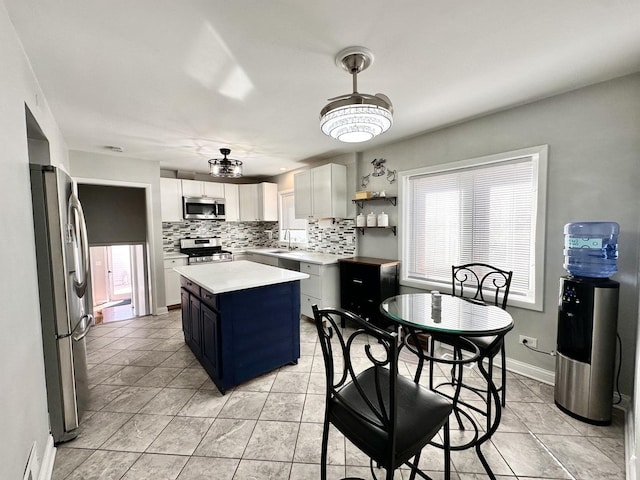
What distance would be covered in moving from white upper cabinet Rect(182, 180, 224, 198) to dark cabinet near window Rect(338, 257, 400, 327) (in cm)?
306

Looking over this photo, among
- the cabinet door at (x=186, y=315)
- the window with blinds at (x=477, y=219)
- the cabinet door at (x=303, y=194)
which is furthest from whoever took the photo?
the cabinet door at (x=303, y=194)

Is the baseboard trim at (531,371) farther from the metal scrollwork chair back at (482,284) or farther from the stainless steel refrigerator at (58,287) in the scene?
the stainless steel refrigerator at (58,287)

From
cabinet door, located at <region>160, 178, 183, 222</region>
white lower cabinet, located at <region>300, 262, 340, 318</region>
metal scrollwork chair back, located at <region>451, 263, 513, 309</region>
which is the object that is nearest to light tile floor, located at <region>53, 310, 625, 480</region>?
metal scrollwork chair back, located at <region>451, 263, 513, 309</region>

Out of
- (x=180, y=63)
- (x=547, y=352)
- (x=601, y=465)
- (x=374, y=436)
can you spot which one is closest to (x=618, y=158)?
(x=547, y=352)

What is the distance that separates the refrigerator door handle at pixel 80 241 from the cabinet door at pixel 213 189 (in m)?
3.24

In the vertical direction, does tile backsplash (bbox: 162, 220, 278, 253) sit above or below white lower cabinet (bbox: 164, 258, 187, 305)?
above

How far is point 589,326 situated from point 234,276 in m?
2.78

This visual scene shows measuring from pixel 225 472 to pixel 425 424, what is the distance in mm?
1186

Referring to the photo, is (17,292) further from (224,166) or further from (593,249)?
(593,249)

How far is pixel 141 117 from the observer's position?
262 centimetres

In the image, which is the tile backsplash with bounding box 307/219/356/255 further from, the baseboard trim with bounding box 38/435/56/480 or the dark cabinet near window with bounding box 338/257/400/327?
the baseboard trim with bounding box 38/435/56/480

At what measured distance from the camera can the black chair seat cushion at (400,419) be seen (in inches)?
44.1

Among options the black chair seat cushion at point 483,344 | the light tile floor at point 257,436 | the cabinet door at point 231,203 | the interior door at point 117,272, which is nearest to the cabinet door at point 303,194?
the cabinet door at point 231,203

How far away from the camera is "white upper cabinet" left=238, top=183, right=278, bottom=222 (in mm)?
5492
